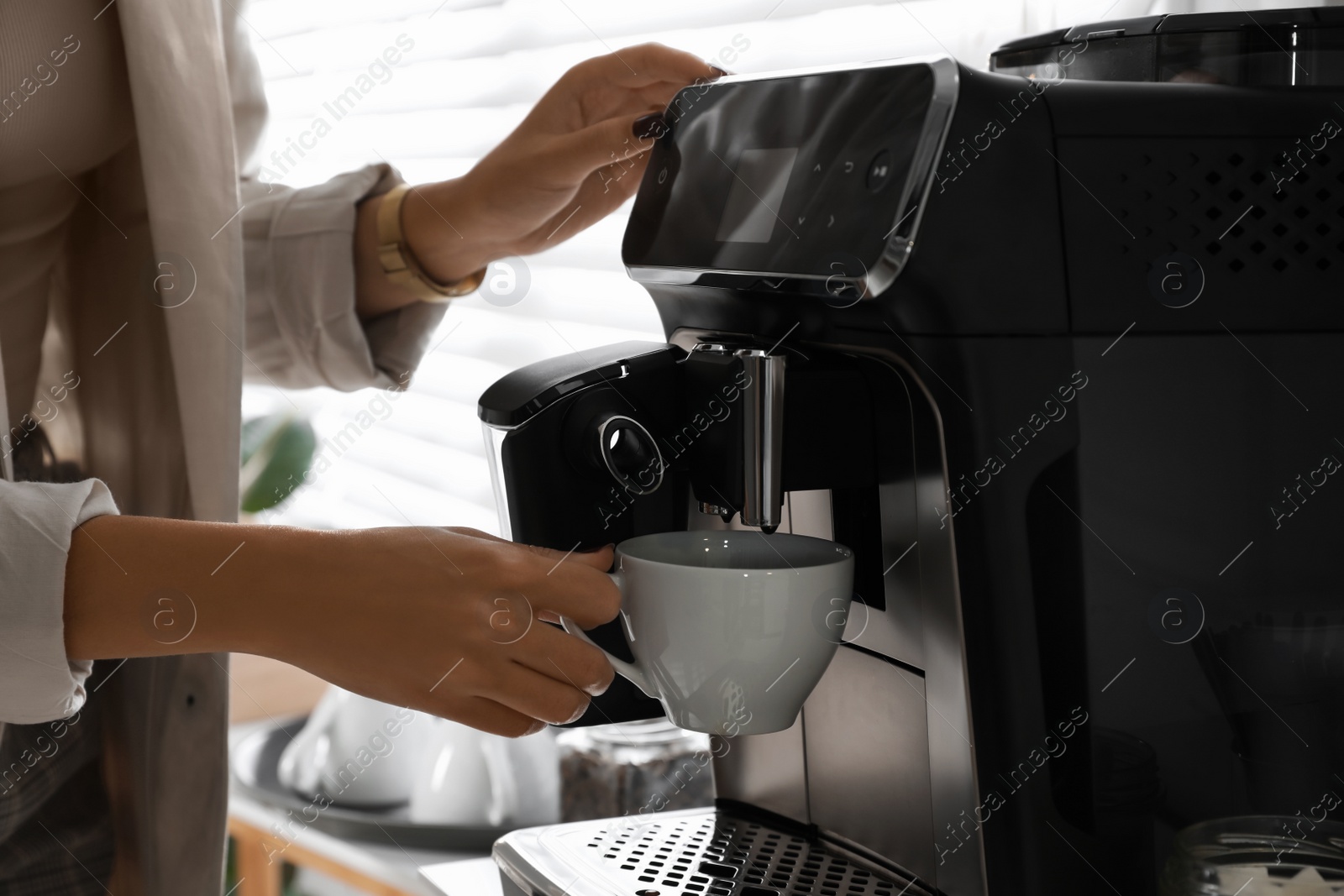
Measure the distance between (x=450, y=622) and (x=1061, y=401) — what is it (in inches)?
8.7

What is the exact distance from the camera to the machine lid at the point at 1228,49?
0.44 meters

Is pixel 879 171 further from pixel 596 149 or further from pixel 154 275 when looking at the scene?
pixel 154 275

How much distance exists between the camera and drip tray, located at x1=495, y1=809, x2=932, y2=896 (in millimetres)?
489

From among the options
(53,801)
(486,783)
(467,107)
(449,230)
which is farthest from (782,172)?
(467,107)

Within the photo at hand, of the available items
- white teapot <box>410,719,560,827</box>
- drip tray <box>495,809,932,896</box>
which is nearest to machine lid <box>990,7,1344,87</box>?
drip tray <box>495,809,932,896</box>

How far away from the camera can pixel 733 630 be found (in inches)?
16.5

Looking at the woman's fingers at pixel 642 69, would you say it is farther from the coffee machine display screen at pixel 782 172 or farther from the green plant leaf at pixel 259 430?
the green plant leaf at pixel 259 430

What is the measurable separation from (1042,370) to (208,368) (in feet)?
1.56

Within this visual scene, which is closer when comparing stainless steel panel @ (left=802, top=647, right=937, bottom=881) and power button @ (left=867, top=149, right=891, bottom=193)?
power button @ (left=867, top=149, right=891, bottom=193)

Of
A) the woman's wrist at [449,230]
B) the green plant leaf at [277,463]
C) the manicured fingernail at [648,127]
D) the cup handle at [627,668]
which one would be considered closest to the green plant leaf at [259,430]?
the green plant leaf at [277,463]

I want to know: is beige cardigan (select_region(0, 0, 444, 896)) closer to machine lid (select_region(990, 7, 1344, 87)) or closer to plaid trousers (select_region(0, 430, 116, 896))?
plaid trousers (select_region(0, 430, 116, 896))

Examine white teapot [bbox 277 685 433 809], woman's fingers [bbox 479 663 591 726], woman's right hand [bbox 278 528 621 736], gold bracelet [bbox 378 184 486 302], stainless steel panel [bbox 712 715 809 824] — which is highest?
gold bracelet [bbox 378 184 486 302]

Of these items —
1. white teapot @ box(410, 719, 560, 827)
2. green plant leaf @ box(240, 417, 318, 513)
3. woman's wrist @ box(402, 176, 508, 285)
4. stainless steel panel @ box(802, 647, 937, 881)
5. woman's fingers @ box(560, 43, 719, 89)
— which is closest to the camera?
stainless steel panel @ box(802, 647, 937, 881)

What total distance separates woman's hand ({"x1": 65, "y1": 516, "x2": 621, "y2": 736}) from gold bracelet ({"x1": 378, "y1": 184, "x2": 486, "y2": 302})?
0.37m
